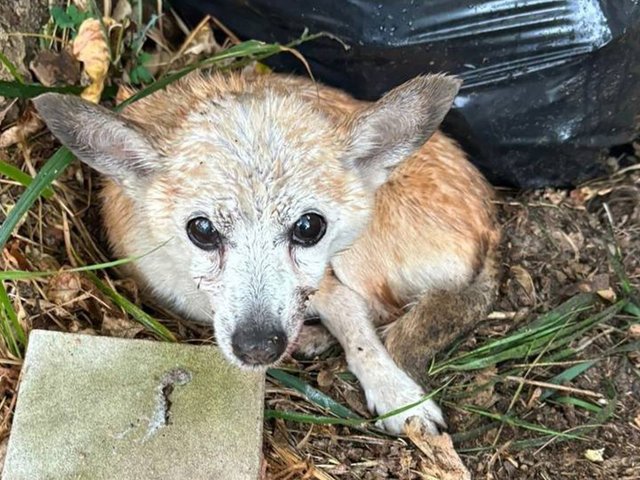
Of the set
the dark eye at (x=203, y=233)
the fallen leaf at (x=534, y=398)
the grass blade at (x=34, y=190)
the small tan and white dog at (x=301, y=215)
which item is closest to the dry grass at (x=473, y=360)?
the fallen leaf at (x=534, y=398)

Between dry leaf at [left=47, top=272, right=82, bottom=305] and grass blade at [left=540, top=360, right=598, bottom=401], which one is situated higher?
dry leaf at [left=47, top=272, right=82, bottom=305]

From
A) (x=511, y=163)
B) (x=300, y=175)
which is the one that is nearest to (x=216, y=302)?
(x=300, y=175)

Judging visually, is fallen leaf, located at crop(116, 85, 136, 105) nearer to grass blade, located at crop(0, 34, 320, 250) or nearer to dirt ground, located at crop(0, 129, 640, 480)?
grass blade, located at crop(0, 34, 320, 250)

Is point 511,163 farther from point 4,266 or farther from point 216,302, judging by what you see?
point 4,266

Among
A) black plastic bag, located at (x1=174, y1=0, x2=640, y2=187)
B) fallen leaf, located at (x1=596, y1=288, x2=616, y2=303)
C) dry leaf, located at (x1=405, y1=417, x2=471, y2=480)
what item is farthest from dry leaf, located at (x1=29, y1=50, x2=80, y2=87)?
fallen leaf, located at (x1=596, y1=288, x2=616, y2=303)

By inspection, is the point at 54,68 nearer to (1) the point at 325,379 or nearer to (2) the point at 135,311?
(2) the point at 135,311

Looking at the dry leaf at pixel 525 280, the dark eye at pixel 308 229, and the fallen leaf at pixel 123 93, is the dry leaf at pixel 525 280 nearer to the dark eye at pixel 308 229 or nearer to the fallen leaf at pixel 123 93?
the dark eye at pixel 308 229

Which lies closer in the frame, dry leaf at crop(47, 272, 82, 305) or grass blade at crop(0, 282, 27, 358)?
grass blade at crop(0, 282, 27, 358)
